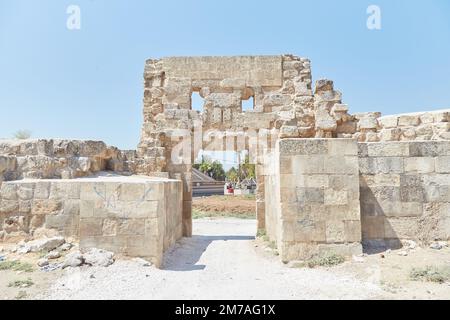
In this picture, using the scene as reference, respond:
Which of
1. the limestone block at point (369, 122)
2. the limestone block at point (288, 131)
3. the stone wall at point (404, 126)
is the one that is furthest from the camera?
the limestone block at point (288, 131)

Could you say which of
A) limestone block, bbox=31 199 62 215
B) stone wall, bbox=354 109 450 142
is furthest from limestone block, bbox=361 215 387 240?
limestone block, bbox=31 199 62 215

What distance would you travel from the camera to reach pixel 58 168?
6.76m

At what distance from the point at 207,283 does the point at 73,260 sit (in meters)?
1.93

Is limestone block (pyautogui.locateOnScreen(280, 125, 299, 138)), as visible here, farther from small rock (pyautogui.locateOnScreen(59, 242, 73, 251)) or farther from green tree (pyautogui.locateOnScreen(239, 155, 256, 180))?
green tree (pyautogui.locateOnScreen(239, 155, 256, 180))

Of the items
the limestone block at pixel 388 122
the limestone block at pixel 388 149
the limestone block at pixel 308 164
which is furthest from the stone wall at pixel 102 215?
the limestone block at pixel 388 122

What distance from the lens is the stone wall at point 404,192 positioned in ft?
18.1

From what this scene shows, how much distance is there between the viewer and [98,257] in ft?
15.4

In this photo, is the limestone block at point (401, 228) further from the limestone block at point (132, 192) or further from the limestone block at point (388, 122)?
the limestone block at point (132, 192)

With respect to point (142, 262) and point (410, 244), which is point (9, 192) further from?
point (410, 244)

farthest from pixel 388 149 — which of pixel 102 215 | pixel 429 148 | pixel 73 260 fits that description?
pixel 73 260

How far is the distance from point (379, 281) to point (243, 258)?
2.59 metres

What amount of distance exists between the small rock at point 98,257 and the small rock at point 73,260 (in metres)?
0.07
